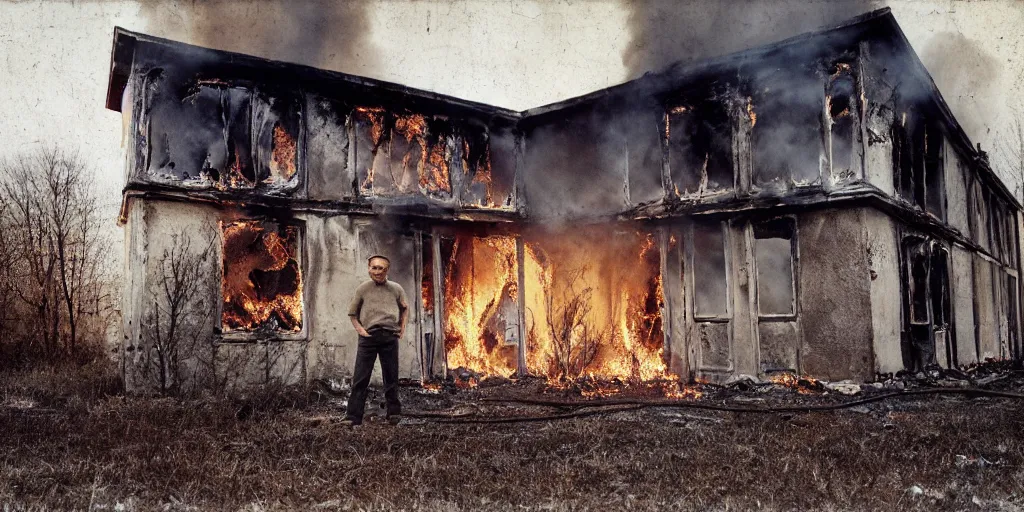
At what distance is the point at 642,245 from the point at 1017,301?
634 inches

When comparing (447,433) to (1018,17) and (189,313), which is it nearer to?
(189,313)

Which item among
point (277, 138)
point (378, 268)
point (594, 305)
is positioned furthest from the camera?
point (594, 305)

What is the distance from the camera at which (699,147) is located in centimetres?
1382

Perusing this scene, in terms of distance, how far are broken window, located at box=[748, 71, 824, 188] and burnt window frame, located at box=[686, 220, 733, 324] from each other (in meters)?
1.13

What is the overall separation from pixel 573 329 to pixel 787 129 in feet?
19.1

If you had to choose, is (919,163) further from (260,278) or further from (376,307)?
(260,278)

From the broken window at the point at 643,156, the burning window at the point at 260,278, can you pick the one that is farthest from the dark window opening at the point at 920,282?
the burning window at the point at 260,278

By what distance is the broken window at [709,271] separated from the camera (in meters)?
13.3

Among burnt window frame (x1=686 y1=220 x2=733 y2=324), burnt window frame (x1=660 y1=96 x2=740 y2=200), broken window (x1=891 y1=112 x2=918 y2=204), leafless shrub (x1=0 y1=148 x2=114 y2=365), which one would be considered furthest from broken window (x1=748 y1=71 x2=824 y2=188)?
leafless shrub (x1=0 y1=148 x2=114 y2=365)

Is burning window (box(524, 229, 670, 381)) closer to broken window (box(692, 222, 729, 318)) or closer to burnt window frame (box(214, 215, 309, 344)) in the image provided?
broken window (box(692, 222, 729, 318))

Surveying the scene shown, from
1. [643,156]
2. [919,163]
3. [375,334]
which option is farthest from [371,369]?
[919,163]

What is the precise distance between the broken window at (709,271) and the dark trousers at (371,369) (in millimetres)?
6749

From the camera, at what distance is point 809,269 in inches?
480

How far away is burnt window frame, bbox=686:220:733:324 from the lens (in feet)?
43.1
